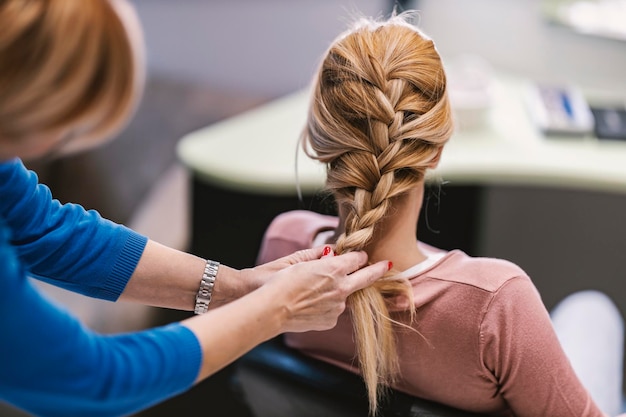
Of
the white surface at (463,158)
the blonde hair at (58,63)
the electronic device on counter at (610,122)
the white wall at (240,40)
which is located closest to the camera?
the blonde hair at (58,63)

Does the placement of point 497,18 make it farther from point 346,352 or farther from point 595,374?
point 346,352

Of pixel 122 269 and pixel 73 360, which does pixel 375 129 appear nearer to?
pixel 122 269

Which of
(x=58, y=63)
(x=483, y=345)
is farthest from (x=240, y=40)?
(x=58, y=63)

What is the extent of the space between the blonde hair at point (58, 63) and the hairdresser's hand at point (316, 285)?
12.6 inches

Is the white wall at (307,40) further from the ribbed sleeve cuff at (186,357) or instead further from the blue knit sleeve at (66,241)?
the ribbed sleeve cuff at (186,357)

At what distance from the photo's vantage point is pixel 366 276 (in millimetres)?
1164

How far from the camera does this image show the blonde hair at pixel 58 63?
2.79 ft

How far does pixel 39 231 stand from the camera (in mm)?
1201

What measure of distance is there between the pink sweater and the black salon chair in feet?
0.12

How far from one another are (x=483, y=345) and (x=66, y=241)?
24.3 inches

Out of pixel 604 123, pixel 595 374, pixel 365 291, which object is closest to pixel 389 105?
pixel 365 291

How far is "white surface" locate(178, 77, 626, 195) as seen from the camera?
2.05 metres

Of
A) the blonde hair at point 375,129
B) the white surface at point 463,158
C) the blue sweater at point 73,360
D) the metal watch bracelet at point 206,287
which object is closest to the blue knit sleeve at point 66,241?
the metal watch bracelet at point 206,287

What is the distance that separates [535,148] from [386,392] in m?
1.20
